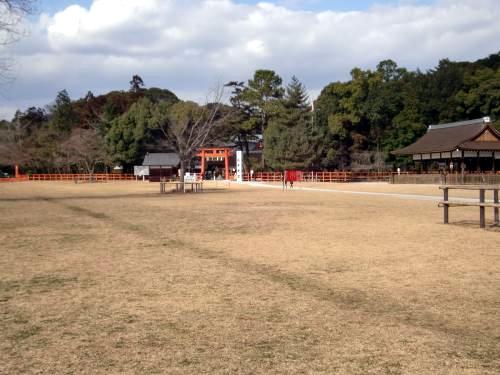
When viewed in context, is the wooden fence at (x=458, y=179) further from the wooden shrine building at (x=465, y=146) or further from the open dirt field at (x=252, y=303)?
the open dirt field at (x=252, y=303)

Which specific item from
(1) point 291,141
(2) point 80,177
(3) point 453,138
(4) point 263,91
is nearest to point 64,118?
(2) point 80,177

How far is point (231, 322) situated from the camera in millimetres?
4523

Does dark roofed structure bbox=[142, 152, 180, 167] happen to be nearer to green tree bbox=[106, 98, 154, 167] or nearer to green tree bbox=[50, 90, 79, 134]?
green tree bbox=[106, 98, 154, 167]

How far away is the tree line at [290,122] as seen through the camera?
2055 inches

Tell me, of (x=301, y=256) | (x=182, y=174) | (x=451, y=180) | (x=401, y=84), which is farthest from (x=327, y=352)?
(x=401, y=84)

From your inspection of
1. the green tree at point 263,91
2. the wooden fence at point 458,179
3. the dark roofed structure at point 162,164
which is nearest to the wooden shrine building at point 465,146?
the wooden fence at point 458,179

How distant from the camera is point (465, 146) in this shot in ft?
126

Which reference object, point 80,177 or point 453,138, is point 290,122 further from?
point 80,177

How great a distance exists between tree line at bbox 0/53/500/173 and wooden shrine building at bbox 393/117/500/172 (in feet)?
27.8

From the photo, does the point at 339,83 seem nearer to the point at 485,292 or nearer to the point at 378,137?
the point at 378,137

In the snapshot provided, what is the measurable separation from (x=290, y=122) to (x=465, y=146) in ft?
78.8

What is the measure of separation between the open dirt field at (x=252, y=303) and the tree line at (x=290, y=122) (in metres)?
35.3

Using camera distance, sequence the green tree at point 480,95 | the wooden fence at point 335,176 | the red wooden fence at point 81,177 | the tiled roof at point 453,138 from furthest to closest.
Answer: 1. the red wooden fence at point 81,177
2. the wooden fence at point 335,176
3. the green tree at point 480,95
4. the tiled roof at point 453,138

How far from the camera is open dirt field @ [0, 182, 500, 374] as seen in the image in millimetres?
3621
